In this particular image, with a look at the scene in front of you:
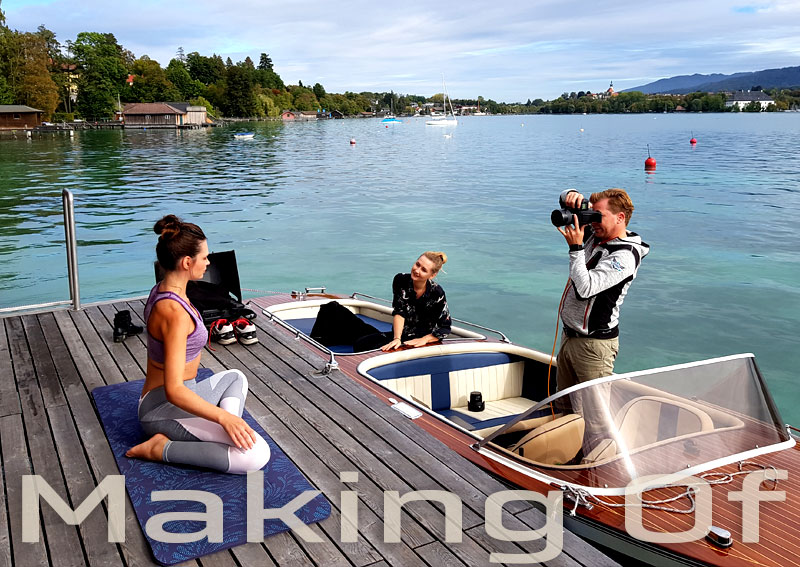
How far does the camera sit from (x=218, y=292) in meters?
6.17

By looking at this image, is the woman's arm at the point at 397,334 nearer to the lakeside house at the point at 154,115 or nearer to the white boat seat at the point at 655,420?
the white boat seat at the point at 655,420

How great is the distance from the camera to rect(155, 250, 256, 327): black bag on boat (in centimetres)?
558

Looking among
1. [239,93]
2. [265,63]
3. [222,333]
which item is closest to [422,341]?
[222,333]

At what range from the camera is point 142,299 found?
21.2 ft

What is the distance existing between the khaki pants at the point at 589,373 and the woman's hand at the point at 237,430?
170 cm

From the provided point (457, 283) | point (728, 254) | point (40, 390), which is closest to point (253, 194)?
point (457, 283)

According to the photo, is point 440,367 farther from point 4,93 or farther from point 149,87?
point 149,87

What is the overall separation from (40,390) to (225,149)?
58.5m

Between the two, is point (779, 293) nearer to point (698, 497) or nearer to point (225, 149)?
point (698, 497)

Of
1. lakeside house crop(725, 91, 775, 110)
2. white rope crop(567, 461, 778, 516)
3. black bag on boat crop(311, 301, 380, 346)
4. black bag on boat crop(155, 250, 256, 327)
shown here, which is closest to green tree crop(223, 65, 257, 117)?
black bag on boat crop(155, 250, 256, 327)

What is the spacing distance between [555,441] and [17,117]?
88770 millimetres

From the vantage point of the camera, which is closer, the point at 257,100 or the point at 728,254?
the point at 728,254

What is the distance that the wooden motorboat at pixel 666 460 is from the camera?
3283mm

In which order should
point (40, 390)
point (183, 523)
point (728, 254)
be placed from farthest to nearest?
point (728, 254) → point (40, 390) → point (183, 523)
